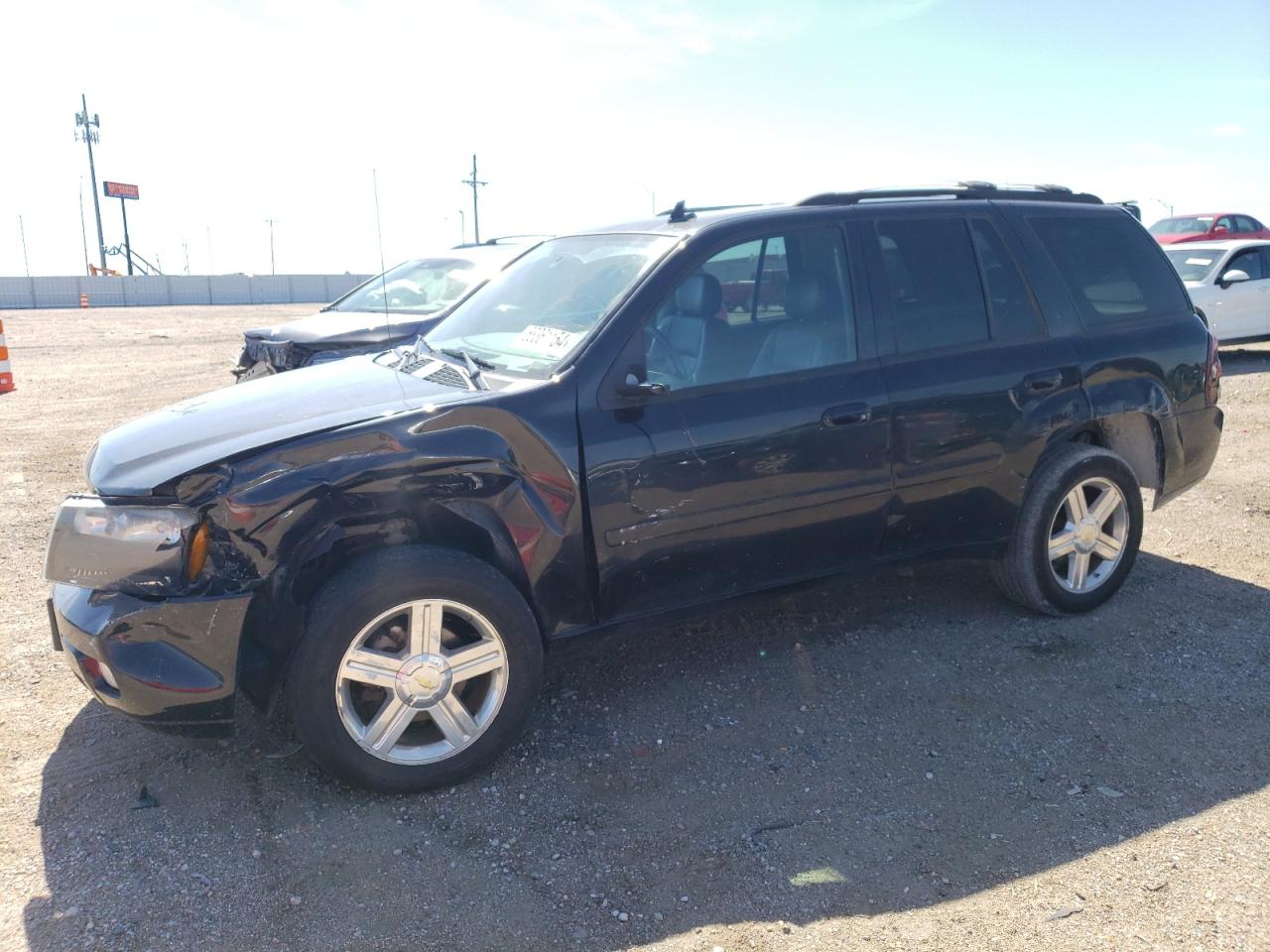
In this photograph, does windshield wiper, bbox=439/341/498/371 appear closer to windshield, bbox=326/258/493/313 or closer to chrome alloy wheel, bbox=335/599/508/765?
chrome alloy wheel, bbox=335/599/508/765

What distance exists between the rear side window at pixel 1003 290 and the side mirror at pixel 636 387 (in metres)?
1.77

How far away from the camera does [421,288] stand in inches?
383

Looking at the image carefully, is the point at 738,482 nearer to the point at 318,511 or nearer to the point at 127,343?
the point at 318,511

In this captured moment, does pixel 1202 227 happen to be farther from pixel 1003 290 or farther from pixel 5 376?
pixel 5 376

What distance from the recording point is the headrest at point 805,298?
158 inches

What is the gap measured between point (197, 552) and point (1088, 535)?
3.87m

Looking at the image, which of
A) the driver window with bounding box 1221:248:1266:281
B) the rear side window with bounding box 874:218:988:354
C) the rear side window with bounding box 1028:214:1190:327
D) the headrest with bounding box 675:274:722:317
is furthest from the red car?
the headrest with bounding box 675:274:722:317

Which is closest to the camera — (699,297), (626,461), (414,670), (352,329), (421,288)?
(414,670)

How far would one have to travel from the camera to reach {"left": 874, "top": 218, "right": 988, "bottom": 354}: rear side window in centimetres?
419

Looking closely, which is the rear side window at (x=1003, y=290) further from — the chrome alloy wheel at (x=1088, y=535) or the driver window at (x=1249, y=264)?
the driver window at (x=1249, y=264)

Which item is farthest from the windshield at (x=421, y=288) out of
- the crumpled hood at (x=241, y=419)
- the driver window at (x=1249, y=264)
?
the driver window at (x=1249, y=264)

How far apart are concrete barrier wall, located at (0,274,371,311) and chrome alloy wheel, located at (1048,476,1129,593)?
4766 centimetres

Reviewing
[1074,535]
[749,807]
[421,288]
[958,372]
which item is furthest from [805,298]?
[421,288]

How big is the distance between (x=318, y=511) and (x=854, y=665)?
93.4 inches
